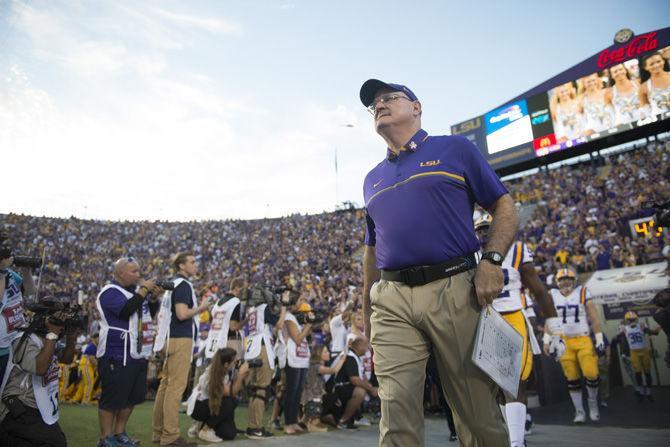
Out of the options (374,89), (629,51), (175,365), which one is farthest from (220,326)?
(629,51)

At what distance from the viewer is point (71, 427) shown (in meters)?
7.07

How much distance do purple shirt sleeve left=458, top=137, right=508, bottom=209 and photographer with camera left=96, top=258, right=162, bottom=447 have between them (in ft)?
14.1

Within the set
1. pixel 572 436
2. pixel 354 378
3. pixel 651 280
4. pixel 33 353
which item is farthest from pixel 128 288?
pixel 651 280

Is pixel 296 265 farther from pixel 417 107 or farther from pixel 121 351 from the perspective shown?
pixel 417 107

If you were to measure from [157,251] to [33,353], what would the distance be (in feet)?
115

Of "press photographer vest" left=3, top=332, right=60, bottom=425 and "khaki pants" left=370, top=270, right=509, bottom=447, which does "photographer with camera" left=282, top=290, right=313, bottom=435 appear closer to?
"press photographer vest" left=3, top=332, right=60, bottom=425

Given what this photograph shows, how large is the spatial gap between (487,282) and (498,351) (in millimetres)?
328

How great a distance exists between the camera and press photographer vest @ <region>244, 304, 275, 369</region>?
7051 mm

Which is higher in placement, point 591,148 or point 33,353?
point 591,148

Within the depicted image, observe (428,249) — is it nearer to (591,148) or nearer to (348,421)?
(348,421)

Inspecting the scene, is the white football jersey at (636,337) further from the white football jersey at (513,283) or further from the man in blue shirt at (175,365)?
the man in blue shirt at (175,365)

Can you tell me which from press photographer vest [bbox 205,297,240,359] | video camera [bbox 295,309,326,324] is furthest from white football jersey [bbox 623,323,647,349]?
press photographer vest [bbox 205,297,240,359]

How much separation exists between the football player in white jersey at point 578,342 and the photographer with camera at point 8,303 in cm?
756

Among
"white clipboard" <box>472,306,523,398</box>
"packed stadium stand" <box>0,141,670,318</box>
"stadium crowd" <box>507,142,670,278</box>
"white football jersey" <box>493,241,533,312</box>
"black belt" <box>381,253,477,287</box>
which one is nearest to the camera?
"white clipboard" <box>472,306,523,398</box>
